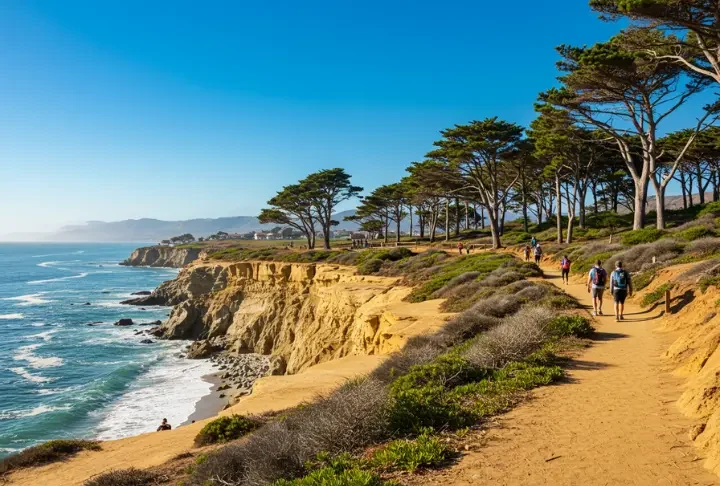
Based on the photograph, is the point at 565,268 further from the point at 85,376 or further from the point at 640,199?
the point at 85,376

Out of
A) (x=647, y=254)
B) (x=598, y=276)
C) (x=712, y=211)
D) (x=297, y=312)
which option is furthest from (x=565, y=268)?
(x=297, y=312)

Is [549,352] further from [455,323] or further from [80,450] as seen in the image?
[80,450]

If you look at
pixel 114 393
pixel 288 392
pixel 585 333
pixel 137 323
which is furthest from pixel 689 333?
pixel 137 323

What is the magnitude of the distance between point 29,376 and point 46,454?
75.4 ft

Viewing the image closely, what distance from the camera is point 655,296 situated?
44.5 feet

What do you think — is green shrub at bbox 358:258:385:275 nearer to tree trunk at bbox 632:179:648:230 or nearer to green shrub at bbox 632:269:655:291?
tree trunk at bbox 632:179:648:230

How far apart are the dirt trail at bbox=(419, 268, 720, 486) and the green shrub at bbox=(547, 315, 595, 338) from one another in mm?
2138

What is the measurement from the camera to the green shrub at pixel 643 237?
23969mm

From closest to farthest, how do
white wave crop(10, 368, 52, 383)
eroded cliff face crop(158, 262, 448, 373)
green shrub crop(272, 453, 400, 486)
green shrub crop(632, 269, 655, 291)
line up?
green shrub crop(272, 453, 400, 486), green shrub crop(632, 269, 655, 291), eroded cliff face crop(158, 262, 448, 373), white wave crop(10, 368, 52, 383)

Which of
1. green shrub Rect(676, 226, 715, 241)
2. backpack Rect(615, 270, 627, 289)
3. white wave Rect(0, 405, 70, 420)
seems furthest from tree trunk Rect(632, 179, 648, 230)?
white wave Rect(0, 405, 70, 420)

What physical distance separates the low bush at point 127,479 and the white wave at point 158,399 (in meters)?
13.9

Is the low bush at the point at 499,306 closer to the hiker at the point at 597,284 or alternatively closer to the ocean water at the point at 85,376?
the hiker at the point at 597,284

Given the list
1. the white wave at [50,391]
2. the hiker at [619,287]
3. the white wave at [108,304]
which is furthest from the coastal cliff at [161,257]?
the hiker at [619,287]

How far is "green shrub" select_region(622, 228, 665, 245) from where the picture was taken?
2397 centimetres
